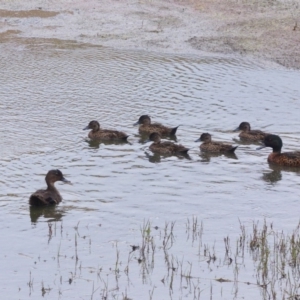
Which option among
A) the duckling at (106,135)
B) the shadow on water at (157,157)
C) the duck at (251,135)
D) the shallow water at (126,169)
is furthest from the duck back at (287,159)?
the duckling at (106,135)

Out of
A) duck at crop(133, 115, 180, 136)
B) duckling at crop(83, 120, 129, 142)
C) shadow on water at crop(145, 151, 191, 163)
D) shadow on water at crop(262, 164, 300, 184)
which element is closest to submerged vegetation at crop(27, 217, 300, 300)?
shadow on water at crop(262, 164, 300, 184)

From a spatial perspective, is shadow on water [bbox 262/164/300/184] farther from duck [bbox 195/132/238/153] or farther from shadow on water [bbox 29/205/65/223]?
shadow on water [bbox 29/205/65/223]

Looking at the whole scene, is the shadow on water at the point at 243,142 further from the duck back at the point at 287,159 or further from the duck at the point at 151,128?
the duck back at the point at 287,159

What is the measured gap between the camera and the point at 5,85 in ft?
58.7

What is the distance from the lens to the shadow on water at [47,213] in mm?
10469

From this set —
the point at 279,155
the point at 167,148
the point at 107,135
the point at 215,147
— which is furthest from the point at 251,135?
the point at 107,135

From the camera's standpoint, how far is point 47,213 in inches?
421

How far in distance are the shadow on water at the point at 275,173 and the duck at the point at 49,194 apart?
3045mm

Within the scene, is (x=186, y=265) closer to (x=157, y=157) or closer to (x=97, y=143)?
(x=157, y=157)

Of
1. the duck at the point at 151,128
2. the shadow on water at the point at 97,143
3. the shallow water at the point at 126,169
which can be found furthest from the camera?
the duck at the point at 151,128

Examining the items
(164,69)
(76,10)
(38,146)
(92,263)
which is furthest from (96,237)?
(76,10)

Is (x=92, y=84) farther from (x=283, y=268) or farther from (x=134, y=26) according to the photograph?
(x=283, y=268)

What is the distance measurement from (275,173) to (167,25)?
12450 mm

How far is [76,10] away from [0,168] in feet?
48.7
